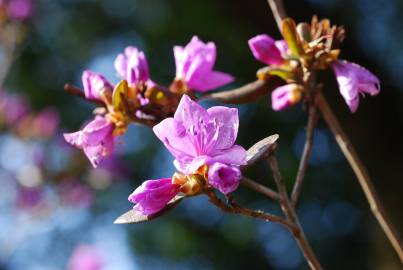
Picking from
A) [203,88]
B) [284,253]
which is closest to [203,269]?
[284,253]

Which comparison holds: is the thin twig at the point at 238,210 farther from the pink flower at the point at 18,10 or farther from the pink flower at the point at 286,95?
the pink flower at the point at 18,10

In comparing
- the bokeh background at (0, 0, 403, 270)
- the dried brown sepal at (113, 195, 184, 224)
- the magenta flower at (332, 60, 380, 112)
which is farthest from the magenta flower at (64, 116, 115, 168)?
the bokeh background at (0, 0, 403, 270)

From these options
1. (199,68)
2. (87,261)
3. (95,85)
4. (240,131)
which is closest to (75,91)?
(95,85)

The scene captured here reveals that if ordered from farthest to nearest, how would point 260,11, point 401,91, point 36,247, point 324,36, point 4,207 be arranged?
point 36,247, point 401,91, point 260,11, point 4,207, point 324,36

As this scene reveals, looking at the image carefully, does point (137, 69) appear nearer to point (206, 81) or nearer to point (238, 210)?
point (206, 81)

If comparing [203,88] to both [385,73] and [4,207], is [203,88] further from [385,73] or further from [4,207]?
[385,73]

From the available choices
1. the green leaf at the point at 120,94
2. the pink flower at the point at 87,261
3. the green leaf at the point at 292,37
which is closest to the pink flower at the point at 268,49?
the green leaf at the point at 292,37
